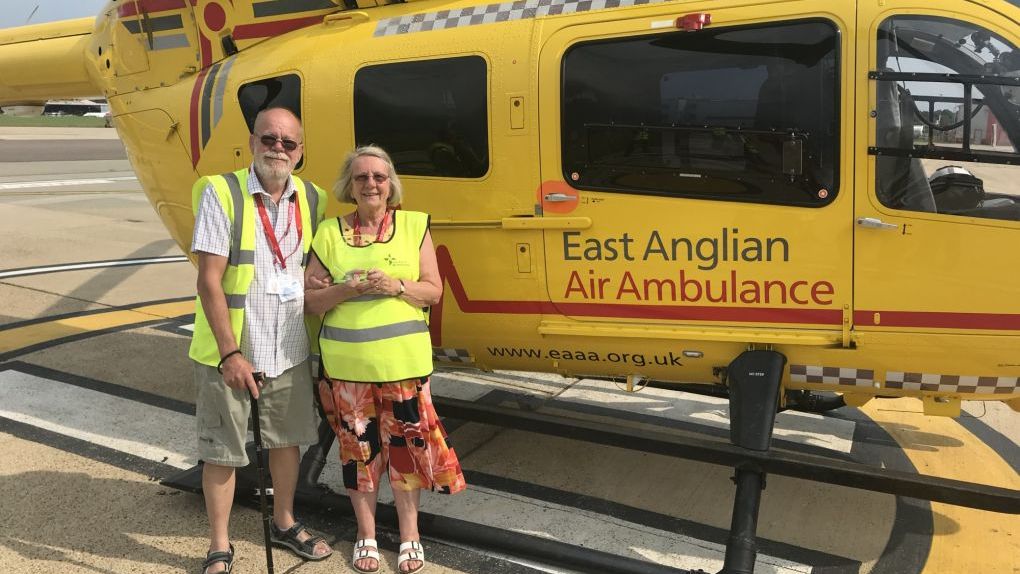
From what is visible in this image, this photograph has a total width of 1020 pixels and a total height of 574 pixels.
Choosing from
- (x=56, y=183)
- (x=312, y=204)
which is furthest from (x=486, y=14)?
(x=56, y=183)

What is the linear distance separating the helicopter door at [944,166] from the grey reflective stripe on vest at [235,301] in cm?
234

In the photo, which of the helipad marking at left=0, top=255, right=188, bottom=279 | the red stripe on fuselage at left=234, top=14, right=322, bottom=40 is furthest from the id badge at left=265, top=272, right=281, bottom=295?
the helipad marking at left=0, top=255, right=188, bottom=279

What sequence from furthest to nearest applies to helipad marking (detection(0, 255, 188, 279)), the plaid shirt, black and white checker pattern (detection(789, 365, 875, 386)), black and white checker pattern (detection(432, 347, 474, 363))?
helipad marking (detection(0, 255, 188, 279)) < black and white checker pattern (detection(432, 347, 474, 363)) < black and white checker pattern (detection(789, 365, 875, 386)) < the plaid shirt

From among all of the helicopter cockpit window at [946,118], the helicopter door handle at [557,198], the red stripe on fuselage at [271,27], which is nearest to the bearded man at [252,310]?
the helicopter door handle at [557,198]

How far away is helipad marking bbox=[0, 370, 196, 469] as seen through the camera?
15.2ft

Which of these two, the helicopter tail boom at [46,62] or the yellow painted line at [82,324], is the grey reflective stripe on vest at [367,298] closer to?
the helicopter tail boom at [46,62]

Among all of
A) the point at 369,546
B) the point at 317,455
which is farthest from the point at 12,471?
the point at 369,546

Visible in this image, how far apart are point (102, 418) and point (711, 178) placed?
3.96 meters

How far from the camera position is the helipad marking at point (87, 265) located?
9109 mm

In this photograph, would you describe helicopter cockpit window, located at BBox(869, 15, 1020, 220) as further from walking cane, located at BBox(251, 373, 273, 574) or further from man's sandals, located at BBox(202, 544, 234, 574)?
man's sandals, located at BBox(202, 544, 234, 574)

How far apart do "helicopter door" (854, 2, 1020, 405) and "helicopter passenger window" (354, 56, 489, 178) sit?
1578 millimetres

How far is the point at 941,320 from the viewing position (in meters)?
3.16

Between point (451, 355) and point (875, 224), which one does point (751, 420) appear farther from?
point (451, 355)

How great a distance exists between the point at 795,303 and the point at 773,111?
760 millimetres
